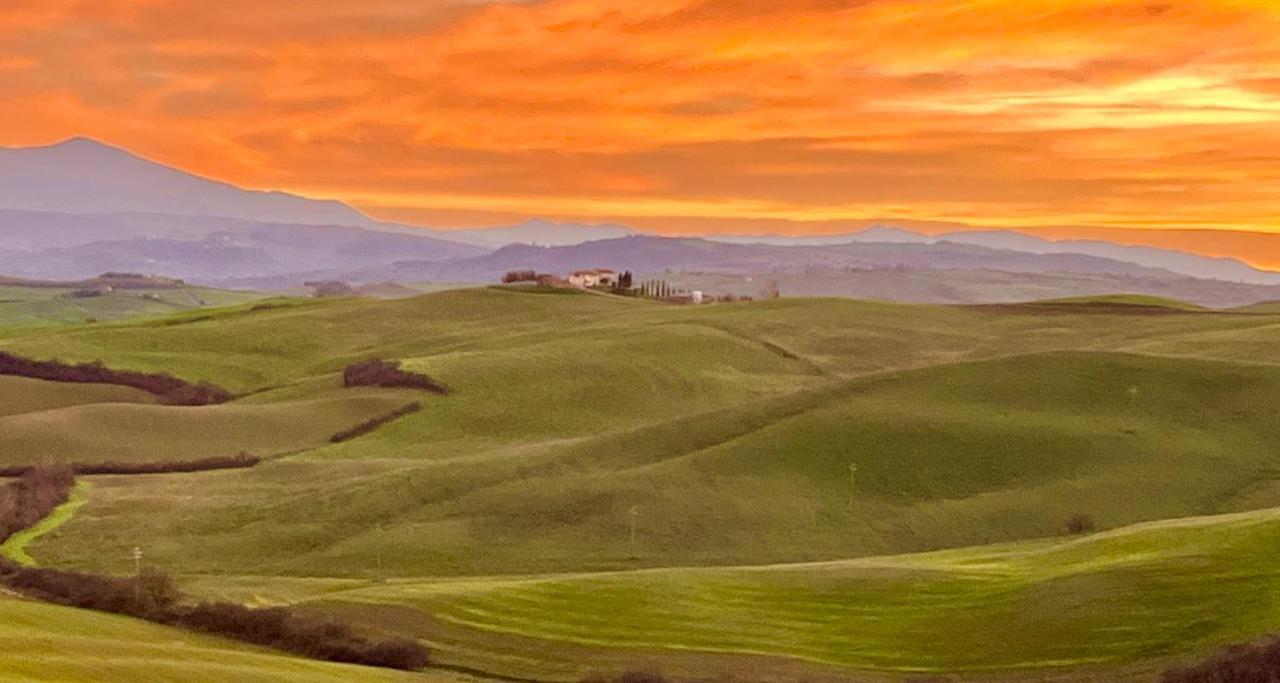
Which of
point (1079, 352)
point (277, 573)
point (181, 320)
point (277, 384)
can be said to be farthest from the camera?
point (181, 320)

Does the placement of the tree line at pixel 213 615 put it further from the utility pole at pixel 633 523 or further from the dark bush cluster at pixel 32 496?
the utility pole at pixel 633 523

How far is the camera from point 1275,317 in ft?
540

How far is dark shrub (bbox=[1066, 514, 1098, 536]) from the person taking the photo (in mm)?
73562

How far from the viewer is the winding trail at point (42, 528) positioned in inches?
2677

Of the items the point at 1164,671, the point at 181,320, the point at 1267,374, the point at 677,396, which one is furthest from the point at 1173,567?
the point at 181,320

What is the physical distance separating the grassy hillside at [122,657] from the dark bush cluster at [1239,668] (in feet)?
74.0

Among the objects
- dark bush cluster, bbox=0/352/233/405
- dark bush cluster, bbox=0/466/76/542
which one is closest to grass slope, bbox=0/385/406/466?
dark bush cluster, bbox=0/466/76/542

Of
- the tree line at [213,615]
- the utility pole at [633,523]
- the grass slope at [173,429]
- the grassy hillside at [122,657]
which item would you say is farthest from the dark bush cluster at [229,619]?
the grass slope at [173,429]

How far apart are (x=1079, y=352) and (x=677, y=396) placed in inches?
1557

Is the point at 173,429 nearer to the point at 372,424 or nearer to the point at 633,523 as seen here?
the point at 372,424

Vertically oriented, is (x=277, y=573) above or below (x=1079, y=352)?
below

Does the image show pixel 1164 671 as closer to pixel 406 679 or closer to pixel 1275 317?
pixel 406 679

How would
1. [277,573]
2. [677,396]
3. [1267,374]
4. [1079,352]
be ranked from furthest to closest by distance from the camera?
[677,396], [1079,352], [1267,374], [277,573]

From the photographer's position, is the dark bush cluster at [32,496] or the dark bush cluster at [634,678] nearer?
the dark bush cluster at [634,678]
